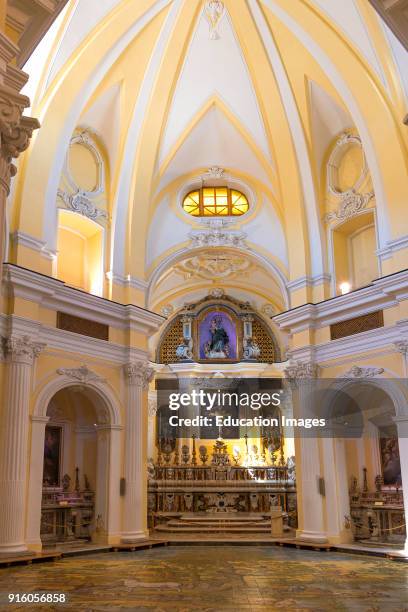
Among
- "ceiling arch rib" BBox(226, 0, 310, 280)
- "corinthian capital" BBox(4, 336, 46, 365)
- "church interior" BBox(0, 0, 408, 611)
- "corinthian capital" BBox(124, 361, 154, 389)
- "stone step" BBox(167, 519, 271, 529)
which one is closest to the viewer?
"corinthian capital" BBox(4, 336, 46, 365)

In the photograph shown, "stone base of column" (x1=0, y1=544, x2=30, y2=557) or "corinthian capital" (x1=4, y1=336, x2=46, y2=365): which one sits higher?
"corinthian capital" (x1=4, y1=336, x2=46, y2=365)

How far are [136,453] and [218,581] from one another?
6481 millimetres

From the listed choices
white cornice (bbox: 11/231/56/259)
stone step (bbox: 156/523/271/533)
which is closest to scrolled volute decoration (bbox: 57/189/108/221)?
white cornice (bbox: 11/231/56/259)

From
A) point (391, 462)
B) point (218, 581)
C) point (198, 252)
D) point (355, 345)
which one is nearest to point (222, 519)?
point (391, 462)

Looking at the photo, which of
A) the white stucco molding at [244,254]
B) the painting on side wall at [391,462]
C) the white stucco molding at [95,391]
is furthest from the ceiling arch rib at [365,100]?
the white stucco molding at [95,391]

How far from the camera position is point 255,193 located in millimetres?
20812

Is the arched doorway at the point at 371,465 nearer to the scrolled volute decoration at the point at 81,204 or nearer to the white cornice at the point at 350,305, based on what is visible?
the white cornice at the point at 350,305

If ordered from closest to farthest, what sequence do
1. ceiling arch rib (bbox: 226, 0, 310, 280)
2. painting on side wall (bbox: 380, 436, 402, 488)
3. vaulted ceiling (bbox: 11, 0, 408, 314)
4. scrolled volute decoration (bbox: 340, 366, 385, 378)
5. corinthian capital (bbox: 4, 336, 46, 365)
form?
1. corinthian capital (bbox: 4, 336, 46, 365)
2. vaulted ceiling (bbox: 11, 0, 408, 314)
3. scrolled volute decoration (bbox: 340, 366, 385, 378)
4. ceiling arch rib (bbox: 226, 0, 310, 280)
5. painting on side wall (bbox: 380, 436, 402, 488)

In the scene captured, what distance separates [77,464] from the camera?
18.5 meters

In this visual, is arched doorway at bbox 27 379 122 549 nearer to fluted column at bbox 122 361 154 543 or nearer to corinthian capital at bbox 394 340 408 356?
fluted column at bbox 122 361 154 543

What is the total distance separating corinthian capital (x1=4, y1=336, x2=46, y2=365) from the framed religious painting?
1446 centimetres

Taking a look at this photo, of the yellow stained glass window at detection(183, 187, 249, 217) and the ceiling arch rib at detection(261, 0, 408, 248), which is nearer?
the ceiling arch rib at detection(261, 0, 408, 248)

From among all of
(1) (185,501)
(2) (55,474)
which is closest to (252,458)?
(1) (185,501)

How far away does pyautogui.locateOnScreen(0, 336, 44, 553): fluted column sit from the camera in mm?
13531
